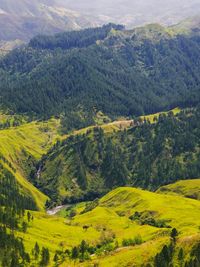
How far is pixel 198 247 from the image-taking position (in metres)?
197

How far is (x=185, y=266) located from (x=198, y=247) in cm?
924

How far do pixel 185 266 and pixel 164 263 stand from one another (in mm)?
8240

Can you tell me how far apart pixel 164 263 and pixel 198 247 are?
46.8ft

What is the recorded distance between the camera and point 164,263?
197 meters

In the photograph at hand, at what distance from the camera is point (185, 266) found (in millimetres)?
193000
